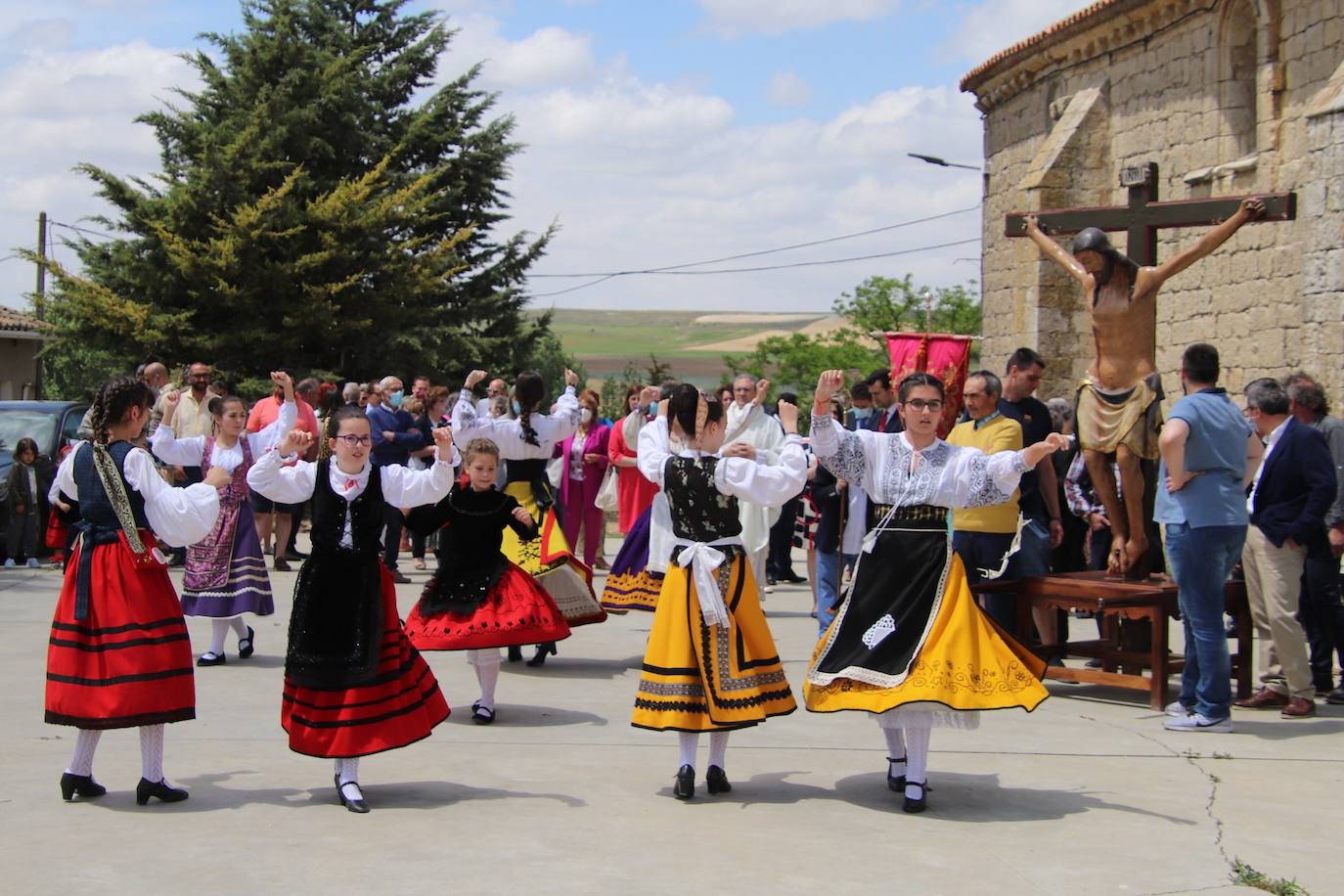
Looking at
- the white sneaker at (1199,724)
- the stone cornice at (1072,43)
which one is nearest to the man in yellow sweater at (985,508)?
the white sneaker at (1199,724)

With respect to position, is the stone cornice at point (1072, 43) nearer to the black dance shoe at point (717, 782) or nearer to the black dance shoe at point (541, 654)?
the black dance shoe at point (541, 654)

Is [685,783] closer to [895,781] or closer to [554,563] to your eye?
[895,781]

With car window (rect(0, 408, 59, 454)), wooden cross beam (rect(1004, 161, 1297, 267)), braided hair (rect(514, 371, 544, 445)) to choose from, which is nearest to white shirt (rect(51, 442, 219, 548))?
braided hair (rect(514, 371, 544, 445))

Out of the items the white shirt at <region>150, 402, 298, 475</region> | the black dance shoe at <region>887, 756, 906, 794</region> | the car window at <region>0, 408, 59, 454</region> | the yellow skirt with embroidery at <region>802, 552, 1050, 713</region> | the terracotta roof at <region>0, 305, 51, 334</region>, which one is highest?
the terracotta roof at <region>0, 305, 51, 334</region>

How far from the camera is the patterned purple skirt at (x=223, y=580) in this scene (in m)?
9.32

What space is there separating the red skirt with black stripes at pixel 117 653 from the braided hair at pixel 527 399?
374 cm

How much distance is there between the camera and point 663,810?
595 centimetres

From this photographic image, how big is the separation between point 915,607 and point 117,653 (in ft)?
10.3

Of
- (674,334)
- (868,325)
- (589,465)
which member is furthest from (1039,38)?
(674,334)

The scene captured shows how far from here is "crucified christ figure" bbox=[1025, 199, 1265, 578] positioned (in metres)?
8.77

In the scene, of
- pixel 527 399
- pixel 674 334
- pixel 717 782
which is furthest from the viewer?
pixel 674 334

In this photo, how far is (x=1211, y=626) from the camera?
7656 mm

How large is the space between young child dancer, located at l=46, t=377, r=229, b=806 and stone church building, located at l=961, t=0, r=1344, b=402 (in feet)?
37.2

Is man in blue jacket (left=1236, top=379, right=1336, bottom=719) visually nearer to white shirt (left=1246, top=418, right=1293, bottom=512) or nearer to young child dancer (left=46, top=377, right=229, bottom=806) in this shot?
white shirt (left=1246, top=418, right=1293, bottom=512)
